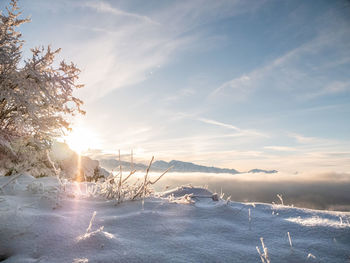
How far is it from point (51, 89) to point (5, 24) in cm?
129

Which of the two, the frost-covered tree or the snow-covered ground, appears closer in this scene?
the snow-covered ground

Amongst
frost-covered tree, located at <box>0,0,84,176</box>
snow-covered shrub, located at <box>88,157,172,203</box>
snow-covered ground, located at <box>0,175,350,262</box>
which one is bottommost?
snow-covered ground, located at <box>0,175,350,262</box>

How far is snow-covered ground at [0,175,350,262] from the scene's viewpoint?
4.37 ft

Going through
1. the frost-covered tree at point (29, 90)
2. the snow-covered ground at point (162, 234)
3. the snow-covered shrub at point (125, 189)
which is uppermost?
the frost-covered tree at point (29, 90)

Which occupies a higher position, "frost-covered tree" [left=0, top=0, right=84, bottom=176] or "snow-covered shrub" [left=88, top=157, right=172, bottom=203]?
"frost-covered tree" [left=0, top=0, right=84, bottom=176]

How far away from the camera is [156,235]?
162 cm

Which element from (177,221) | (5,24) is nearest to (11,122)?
(5,24)

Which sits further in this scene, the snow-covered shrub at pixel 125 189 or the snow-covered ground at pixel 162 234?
the snow-covered shrub at pixel 125 189

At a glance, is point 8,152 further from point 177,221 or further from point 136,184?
point 177,221

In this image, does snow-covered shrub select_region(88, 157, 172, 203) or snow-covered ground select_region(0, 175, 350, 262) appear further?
snow-covered shrub select_region(88, 157, 172, 203)

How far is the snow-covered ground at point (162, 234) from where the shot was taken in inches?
52.4

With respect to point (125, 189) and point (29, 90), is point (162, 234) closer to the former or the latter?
point (125, 189)

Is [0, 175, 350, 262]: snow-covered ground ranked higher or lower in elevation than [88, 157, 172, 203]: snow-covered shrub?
lower

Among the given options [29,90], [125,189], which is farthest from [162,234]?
[29,90]
